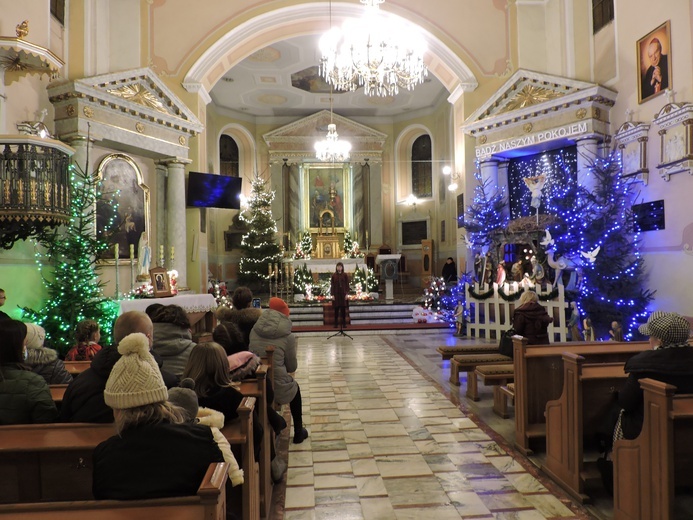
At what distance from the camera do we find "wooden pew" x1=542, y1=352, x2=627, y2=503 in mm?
3707

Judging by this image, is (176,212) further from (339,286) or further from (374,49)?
(374,49)

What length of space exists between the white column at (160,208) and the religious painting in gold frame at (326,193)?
10.0 meters

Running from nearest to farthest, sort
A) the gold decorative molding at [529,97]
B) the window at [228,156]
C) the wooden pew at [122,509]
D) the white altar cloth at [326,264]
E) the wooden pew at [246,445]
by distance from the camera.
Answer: the wooden pew at [122,509]
the wooden pew at [246,445]
the gold decorative molding at [529,97]
the white altar cloth at [326,264]
the window at [228,156]

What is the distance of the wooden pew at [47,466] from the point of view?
2.49 m

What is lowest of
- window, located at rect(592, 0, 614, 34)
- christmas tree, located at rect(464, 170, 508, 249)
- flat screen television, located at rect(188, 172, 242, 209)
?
christmas tree, located at rect(464, 170, 508, 249)

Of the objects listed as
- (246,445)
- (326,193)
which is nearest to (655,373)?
(246,445)

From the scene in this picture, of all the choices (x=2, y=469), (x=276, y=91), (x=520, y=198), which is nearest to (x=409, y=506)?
(x=2, y=469)

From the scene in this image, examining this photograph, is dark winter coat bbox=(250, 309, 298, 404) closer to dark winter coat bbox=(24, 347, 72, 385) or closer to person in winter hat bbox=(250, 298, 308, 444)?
person in winter hat bbox=(250, 298, 308, 444)

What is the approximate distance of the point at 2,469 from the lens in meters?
2.52

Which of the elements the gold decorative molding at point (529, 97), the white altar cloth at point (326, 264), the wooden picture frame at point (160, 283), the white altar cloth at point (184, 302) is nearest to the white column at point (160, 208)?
the wooden picture frame at point (160, 283)

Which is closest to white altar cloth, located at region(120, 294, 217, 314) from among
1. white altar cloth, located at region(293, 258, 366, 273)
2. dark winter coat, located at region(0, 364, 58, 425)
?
dark winter coat, located at region(0, 364, 58, 425)

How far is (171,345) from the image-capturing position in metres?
3.97

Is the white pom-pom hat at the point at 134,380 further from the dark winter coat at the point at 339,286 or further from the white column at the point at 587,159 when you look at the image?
the white column at the point at 587,159

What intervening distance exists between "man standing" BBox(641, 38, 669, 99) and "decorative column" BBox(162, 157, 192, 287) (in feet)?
33.6
